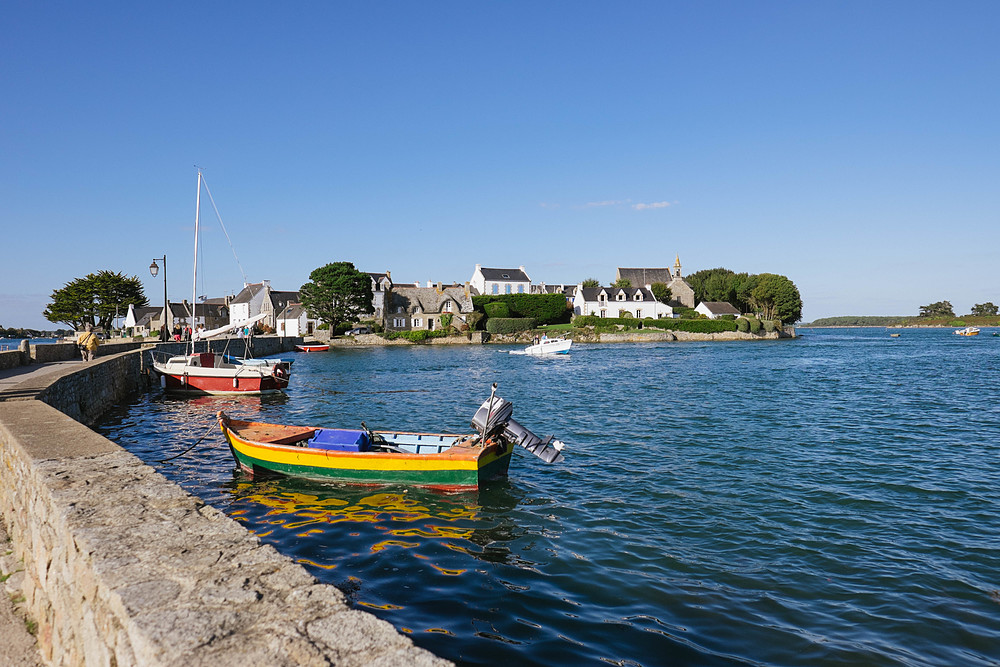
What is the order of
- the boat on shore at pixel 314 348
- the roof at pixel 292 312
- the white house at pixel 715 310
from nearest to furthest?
the boat on shore at pixel 314 348, the roof at pixel 292 312, the white house at pixel 715 310

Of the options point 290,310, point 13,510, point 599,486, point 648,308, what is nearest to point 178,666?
point 13,510

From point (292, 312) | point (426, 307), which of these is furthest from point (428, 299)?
point (292, 312)

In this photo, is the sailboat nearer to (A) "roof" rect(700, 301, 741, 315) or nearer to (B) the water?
(B) the water

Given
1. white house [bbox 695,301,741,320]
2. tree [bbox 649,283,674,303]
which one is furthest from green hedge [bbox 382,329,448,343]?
white house [bbox 695,301,741,320]

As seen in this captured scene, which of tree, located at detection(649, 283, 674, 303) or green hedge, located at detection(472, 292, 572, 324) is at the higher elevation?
tree, located at detection(649, 283, 674, 303)

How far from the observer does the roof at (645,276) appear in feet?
417

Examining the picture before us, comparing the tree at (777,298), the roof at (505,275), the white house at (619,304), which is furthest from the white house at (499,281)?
the tree at (777,298)

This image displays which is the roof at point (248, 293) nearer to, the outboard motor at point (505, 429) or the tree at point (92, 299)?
the tree at point (92, 299)

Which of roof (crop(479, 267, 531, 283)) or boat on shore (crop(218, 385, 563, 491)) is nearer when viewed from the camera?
boat on shore (crop(218, 385, 563, 491))

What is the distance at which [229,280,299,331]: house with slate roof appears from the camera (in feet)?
331

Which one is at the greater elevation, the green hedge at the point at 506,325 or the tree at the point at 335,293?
the tree at the point at 335,293

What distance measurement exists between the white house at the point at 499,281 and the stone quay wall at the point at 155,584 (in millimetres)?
111945

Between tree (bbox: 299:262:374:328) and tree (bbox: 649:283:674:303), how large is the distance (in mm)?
59695

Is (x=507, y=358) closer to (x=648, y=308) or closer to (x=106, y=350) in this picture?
(x=106, y=350)
